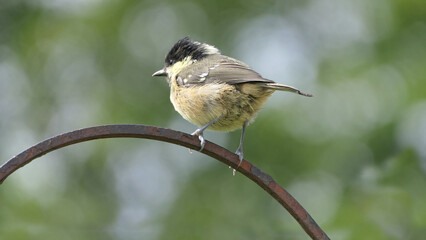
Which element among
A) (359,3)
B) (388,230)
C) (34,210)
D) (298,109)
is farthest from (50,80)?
(388,230)

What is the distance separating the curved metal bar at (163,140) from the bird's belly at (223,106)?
48.3 inches

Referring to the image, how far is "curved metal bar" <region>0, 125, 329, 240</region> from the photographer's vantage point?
2279mm

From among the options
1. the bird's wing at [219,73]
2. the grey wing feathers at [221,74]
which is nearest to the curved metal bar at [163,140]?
the grey wing feathers at [221,74]

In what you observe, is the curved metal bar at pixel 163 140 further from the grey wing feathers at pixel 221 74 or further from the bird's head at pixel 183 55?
the bird's head at pixel 183 55

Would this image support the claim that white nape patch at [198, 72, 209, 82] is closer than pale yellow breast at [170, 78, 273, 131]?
No

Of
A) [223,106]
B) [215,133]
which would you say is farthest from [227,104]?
[215,133]

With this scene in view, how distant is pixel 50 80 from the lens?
351 inches

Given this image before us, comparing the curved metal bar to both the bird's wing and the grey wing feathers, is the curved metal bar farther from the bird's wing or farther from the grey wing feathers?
the bird's wing

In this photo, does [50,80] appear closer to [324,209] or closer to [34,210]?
[34,210]

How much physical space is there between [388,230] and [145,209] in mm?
3204

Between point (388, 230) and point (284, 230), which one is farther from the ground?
point (284, 230)

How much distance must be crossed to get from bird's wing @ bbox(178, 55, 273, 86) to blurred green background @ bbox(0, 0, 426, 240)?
205cm

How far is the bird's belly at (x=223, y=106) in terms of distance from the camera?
387 centimetres

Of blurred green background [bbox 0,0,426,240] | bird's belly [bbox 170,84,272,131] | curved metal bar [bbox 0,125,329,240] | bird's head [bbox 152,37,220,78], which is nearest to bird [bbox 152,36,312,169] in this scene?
bird's belly [bbox 170,84,272,131]
